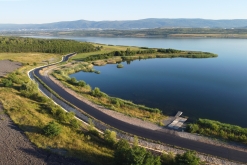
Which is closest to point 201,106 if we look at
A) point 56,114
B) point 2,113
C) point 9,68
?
point 56,114

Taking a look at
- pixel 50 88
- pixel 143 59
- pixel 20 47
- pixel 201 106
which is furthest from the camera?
pixel 20 47

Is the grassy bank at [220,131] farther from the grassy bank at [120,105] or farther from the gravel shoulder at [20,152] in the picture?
the gravel shoulder at [20,152]

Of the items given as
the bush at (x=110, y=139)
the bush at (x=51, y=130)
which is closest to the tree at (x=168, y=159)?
the bush at (x=110, y=139)

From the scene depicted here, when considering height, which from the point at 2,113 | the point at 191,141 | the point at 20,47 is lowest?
the point at 191,141

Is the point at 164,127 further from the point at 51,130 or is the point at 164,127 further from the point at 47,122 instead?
the point at 47,122

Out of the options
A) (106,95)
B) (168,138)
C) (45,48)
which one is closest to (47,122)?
(106,95)

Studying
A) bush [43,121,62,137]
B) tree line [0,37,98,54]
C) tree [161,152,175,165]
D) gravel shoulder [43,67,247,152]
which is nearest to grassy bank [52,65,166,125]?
gravel shoulder [43,67,247,152]

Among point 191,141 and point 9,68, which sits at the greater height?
point 9,68

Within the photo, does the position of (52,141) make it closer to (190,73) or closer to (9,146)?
(9,146)

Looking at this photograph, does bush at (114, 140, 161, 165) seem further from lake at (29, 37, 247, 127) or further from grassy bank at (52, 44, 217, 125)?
lake at (29, 37, 247, 127)

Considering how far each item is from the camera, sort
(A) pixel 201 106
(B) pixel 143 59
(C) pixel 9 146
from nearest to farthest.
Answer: (C) pixel 9 146, (A) pixel 201 106, (B) pixel 143 59

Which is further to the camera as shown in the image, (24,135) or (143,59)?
(143,59)
